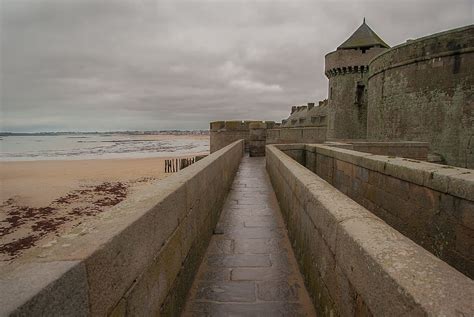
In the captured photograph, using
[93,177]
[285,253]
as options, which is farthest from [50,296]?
[93,177]

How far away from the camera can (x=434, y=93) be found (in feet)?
48.2

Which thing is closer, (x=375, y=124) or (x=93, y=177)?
(x=375, y=124)

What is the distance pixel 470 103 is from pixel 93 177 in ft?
88.8

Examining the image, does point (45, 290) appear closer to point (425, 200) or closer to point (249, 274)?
point (249, 274)

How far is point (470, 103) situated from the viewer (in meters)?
13.5

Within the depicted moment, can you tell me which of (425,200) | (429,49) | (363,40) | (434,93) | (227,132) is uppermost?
(363,40)

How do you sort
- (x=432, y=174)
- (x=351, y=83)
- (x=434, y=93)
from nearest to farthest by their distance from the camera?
(x=432, y=174) < (x=434, y=93) < (x=351, y=83)

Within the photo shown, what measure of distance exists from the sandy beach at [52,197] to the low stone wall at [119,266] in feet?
17.7

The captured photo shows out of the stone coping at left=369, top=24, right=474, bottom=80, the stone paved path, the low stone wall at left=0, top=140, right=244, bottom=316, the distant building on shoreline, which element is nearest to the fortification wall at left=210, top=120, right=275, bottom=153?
the distant building on shoreline

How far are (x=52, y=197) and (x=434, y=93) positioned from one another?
22.5 m

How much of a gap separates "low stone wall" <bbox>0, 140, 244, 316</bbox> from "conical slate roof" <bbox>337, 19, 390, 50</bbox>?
3161 cm

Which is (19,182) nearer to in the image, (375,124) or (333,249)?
(375,124)

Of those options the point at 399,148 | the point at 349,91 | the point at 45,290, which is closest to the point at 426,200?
the point at 45,290

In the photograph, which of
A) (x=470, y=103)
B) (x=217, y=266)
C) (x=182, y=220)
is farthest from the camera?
(x=470, y=103)
